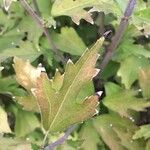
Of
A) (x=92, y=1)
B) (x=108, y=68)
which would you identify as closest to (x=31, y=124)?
(x=108, y=68)

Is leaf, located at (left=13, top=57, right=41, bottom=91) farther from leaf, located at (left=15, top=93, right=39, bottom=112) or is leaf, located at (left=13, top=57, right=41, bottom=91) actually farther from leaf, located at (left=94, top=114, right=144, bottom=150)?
leaf, located at (left=94, top=114, right=144, bottom=150)

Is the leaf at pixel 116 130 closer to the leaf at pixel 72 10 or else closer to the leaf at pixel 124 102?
the leaf at pixel 124 102

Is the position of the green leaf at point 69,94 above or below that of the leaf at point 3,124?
above

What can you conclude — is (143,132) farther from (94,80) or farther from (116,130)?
(94,80)

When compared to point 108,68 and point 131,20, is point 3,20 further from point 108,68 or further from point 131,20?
point 131,20

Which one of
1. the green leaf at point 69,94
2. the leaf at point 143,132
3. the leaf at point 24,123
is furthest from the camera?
the leaf at point 24,123

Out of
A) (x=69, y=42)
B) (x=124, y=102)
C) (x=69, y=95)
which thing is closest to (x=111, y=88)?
(x=124, y=102)

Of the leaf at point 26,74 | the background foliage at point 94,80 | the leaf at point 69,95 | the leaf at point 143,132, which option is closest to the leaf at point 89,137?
the background foliage at point 94,80
